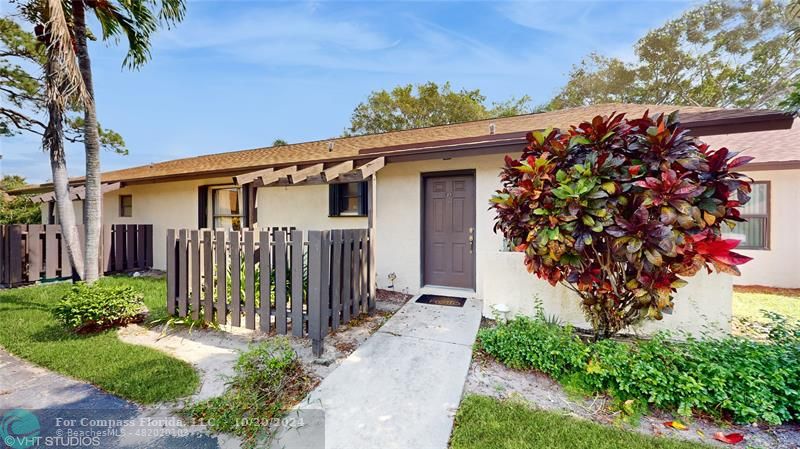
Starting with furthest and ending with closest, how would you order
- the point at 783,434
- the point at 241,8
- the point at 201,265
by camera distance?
1. the point at 241,8
2. the point at 201,265
3. the point at 783,434

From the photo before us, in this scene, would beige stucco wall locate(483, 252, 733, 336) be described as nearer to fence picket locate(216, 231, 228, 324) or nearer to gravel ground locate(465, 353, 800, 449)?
gravel ground locate(465, 353, 800, 449)

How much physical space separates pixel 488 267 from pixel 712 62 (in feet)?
67.0

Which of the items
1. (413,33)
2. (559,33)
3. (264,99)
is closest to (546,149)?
(559,33)

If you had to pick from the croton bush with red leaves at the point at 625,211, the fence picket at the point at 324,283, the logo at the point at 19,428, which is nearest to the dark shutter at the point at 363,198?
the fence picket at the point at 324,283

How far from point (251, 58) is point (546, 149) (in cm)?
812

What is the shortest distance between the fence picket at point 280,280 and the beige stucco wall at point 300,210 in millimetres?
2989

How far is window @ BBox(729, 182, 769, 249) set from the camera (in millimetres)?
6332

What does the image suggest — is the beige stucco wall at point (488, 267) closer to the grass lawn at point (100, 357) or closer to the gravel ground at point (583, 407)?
the gravel ground at point (583, 407)

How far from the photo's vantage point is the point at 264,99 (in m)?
9.87

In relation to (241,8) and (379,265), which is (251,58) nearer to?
(241,8)

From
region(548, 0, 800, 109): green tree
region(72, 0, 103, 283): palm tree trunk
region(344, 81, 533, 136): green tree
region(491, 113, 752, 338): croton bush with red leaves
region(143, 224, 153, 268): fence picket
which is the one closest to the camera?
region(491, 113, 752, 338): croton bush with red leaves

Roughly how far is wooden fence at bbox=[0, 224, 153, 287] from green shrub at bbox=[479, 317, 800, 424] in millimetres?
9314

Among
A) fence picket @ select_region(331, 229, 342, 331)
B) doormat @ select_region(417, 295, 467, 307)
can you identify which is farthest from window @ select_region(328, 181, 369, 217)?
fence picket @ select_region(331, 229, 342, 331)

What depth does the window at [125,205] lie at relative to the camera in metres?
9.98
